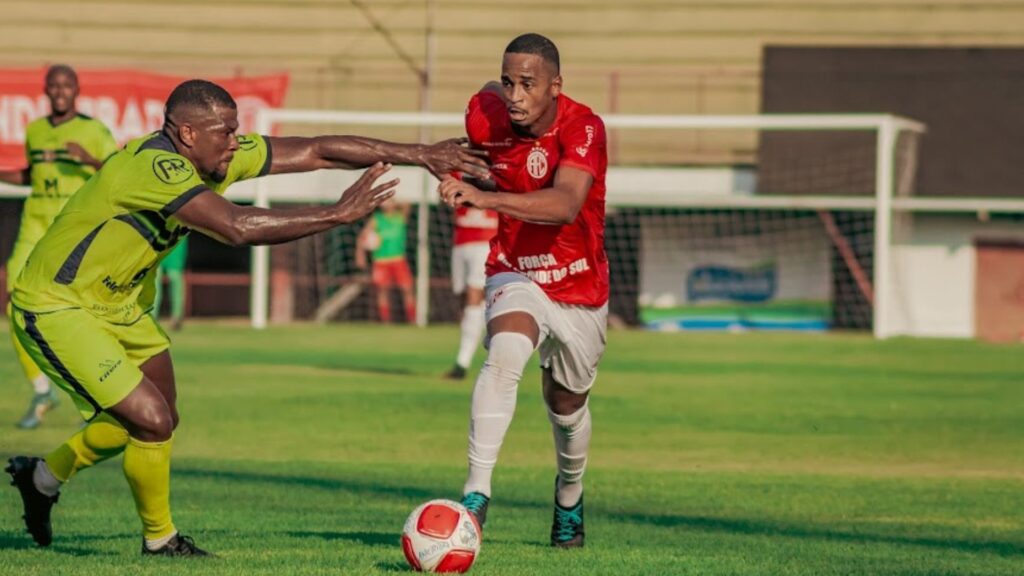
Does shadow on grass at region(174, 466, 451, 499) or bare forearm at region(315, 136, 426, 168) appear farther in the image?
shadow on grass at region(174, 466, 451, 499)

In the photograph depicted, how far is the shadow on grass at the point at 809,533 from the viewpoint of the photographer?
913 centimetres

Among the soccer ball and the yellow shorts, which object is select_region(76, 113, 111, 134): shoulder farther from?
the soccer ball

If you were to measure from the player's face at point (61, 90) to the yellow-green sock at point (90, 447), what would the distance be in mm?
6466

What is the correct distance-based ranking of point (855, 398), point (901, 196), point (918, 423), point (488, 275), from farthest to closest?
point (901, 196), point (855, 398), point (918, 423), point (488, 275)

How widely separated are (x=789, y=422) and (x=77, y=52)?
20.4 m

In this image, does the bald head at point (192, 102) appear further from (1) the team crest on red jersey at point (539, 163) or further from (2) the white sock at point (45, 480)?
(2) the white sock at point (45, 480)

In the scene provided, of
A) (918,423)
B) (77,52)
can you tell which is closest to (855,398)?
(918,423)

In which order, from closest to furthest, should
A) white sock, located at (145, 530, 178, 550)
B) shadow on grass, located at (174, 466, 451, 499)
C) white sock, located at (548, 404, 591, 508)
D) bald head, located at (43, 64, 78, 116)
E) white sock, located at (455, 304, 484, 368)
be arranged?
white sock, located at (145, 530, 178, 550) < white sock, located at (548, 404, 591, 508) < shadow on grass, located at (174, 466, 451, 499) < bald head, located at (43, 64, 78, 116) < white sock, located at (455, 304, 484, 368)

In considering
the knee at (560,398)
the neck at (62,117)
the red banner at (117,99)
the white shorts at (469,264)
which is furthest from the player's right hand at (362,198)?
the red banner at (117,99)

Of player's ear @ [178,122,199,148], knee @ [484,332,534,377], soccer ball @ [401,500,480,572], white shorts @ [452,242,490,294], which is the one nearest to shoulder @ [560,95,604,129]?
knee @ [484,332,534,377]

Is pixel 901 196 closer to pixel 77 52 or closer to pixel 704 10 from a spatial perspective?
pixel 704 10

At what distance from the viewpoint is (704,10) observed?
31375 mm

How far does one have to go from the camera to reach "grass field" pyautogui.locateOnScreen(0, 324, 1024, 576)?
27.7 feet

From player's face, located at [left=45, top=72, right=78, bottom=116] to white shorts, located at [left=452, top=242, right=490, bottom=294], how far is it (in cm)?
588
